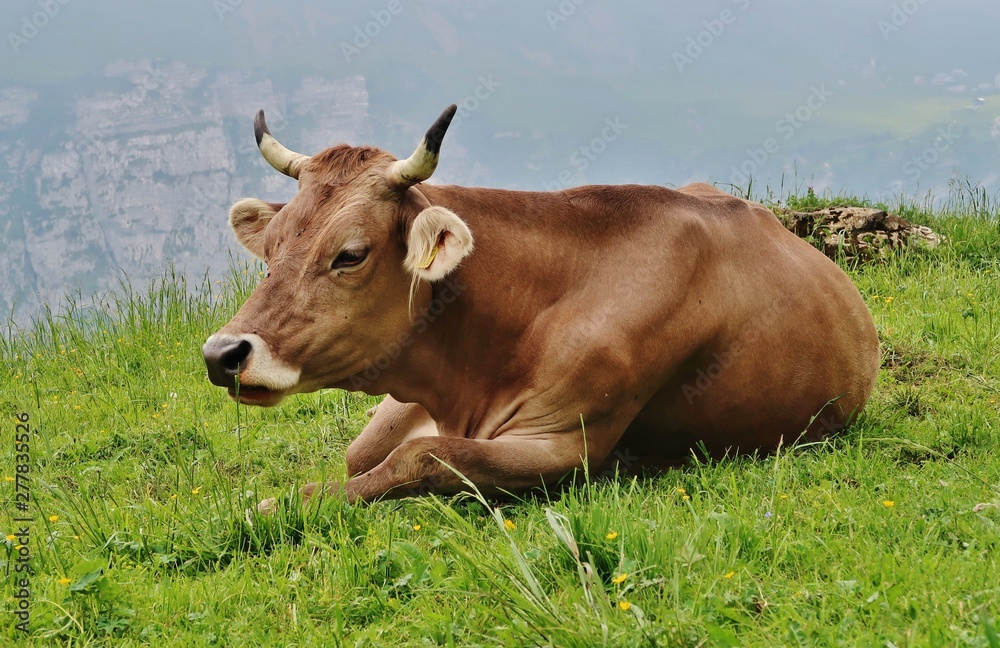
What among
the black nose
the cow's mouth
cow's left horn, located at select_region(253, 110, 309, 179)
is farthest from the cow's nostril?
cow's left horn, located at select_region(253, 110, 309, 179)

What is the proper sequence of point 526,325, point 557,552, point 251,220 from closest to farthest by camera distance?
1. point 557,552
2. point 526,325
3. point 251,220

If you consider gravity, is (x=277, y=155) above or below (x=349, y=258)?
above

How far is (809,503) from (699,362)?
130cm

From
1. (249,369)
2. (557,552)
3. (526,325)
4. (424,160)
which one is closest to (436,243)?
(424,160)

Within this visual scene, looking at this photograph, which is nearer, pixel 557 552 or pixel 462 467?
pixel 557 552

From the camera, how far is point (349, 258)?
5.03 meters

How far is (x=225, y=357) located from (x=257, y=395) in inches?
12.6

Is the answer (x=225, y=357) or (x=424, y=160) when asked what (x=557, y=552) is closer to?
(x=225, y=357)

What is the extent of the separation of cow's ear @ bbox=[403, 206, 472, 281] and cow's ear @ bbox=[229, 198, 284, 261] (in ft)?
4.40

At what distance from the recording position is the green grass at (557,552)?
299cm

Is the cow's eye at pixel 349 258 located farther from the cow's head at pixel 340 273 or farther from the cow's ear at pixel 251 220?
the cow's ear at pixel 251 220

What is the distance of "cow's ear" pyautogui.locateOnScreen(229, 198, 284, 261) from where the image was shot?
19.1 feet

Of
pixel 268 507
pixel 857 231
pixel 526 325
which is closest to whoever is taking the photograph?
pixel 268 507

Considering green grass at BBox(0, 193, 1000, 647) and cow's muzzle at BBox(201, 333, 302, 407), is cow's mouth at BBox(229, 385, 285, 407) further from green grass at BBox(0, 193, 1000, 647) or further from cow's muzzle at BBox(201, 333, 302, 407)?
green grass at BBox(0, 193, 1000, 647)
